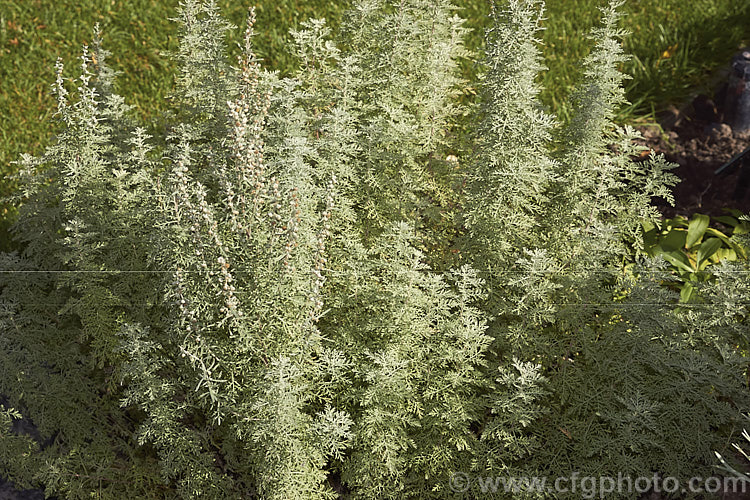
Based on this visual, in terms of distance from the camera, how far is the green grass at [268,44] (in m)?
6.21

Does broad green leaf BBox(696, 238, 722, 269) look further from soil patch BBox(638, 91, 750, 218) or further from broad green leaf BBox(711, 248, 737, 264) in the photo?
soil patch BBox(638, 91, 750, 218)

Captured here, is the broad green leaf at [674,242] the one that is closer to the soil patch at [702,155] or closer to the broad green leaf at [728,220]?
the broad green leaf at [728,220]

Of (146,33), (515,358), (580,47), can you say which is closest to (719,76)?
(580,47)

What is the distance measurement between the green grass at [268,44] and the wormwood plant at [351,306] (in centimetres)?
242

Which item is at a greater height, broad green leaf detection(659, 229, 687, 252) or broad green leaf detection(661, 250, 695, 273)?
broad green leaf detection(659, 229, 687, 252)

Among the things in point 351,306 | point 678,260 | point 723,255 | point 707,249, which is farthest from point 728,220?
point 351,306

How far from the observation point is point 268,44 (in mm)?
6770

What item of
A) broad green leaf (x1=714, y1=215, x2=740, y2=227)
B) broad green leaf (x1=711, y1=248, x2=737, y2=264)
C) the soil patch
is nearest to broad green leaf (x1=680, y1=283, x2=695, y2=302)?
broad green leaf (x1=711, y1=248, x2=737, y2=264)

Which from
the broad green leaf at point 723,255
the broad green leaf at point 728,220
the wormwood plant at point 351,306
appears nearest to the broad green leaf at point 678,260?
the broad green leaf at point 723,255

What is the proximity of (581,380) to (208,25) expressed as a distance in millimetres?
2530

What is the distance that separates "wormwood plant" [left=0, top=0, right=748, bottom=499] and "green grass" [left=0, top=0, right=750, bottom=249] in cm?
242

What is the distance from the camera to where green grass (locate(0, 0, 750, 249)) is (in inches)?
244

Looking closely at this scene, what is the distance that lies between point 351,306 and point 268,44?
13.1 ft

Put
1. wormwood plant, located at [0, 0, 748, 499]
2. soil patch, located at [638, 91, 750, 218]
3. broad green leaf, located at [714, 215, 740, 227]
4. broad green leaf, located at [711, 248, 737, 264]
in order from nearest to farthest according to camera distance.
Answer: wormwood plant, located at [0, 0, 748, 499] → broad green leaf, located at [711, 248, 737, 264] → broad green leaf, located at [714, 215, 740, 227] → soil patch, located at [638, 91, 750, 218]
